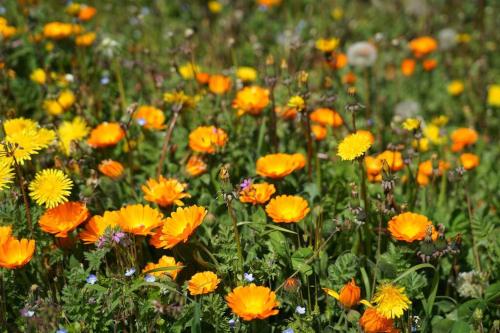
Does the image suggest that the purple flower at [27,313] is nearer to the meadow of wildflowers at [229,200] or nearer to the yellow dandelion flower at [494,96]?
the meadow of wildflowers at [229,200]

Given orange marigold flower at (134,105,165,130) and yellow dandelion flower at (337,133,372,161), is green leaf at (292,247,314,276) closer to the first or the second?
yellow dandelion flower at (337,133,372,161)

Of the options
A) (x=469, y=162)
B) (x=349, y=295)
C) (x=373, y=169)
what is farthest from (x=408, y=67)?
(x=349, y=295)

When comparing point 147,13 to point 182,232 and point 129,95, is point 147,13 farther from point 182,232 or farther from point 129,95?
point 182,232

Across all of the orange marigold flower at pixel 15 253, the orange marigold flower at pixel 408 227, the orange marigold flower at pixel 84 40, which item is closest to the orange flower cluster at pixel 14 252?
the orange marigold flower at pixel 15 253

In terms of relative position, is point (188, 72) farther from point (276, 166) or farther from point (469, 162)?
point (469, 162)

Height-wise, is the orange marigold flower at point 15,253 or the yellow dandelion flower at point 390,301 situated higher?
the orange marigold flower at point 15,253

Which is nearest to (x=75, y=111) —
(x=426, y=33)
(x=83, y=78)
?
(x=83, y=78)
